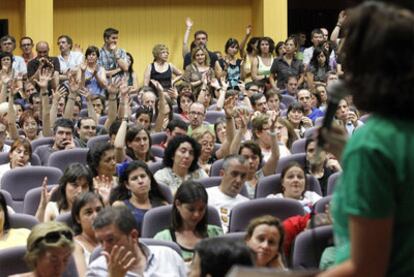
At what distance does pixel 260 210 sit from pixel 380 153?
4.08 metres

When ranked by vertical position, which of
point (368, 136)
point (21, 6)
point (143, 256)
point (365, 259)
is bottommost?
point (143, 256)

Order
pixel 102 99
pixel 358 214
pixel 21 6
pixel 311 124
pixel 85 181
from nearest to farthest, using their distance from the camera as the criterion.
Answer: pixel 358 214
pixel 85 181
pixel 311 124
pixel 102 99
pixel 21 6

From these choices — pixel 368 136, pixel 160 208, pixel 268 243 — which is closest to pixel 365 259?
pixel 368 136

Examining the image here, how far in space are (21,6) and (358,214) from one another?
1388 centimetres

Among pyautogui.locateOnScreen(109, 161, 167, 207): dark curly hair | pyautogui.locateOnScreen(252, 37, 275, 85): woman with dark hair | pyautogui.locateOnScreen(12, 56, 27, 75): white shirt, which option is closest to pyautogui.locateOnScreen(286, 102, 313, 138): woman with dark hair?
pyautogui.locateOnScreen(109, 161, 167, 207): dark curly hair

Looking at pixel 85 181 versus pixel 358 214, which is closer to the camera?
pixel 358 214

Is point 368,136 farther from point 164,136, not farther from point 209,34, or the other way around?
point 209,34

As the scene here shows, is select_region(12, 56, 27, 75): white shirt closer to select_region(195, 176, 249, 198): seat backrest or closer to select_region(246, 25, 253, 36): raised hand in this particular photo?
select_region(246, 25, 253, 36): raised hand

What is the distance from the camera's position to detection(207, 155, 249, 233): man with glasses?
20.5 feet

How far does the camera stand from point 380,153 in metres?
1.67

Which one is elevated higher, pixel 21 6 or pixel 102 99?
pixel 21 6

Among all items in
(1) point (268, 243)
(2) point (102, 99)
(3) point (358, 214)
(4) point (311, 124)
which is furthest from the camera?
(2) point (102, 99)

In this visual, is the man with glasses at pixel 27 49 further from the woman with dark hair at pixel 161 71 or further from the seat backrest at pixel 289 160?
the seat backrest at pixel 289 160

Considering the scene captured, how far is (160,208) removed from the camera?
5523 millimetres
